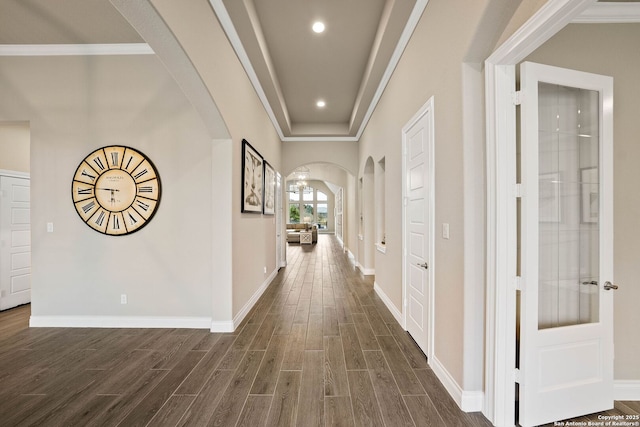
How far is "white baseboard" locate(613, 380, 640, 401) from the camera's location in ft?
6.26

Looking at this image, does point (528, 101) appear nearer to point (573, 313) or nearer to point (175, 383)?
point (573, 313)

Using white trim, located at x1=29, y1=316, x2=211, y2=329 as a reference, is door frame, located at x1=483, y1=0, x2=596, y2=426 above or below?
above

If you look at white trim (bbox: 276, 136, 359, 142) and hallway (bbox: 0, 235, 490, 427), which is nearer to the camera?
hallway (bbox: 0, 235, 490, 427)

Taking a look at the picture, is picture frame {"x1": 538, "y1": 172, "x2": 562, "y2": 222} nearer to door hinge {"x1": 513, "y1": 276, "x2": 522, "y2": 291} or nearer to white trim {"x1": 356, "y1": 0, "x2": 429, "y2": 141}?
door hinge {"x1": 513, "y1": 276, "x2": 522, "y2": 291}

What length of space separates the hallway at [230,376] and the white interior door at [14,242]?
53 cm

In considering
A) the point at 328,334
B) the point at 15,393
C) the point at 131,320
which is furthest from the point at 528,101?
the point at 131,320

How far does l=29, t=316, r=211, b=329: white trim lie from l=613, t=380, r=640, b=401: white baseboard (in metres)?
3.66

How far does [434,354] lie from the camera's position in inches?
89.1

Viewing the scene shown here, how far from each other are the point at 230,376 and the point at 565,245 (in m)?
2.62

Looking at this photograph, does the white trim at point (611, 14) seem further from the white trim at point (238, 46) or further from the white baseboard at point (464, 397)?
the white trim at point (238, 46)

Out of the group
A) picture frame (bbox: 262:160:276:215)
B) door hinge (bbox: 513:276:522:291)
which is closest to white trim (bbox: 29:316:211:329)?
picture frame (bbox: 262:160:276:215)

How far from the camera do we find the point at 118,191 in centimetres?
314

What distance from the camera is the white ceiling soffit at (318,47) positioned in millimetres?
2752

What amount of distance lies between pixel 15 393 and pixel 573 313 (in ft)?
13.1
